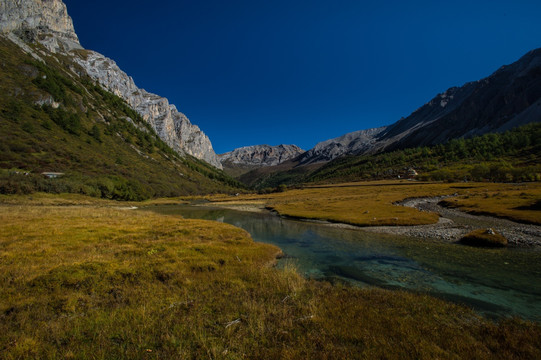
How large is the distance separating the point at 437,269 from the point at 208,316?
19.9m

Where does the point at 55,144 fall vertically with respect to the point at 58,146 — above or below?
above

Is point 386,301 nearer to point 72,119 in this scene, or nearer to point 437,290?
point 437,290

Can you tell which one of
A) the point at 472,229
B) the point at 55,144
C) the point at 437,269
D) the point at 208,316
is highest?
the point at 55,144

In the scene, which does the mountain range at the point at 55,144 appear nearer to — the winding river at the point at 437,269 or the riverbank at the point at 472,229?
the winding river at the point at 437,269

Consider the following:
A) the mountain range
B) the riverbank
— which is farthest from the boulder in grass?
the mountain range

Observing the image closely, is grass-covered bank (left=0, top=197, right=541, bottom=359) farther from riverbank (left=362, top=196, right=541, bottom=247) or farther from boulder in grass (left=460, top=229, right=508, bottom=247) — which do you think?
riverbank (left=362, top=196, right=541, bottom=247)

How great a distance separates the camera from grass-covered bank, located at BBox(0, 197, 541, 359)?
24.1 feet

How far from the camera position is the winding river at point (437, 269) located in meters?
13.7

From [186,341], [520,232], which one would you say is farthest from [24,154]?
[520,232]

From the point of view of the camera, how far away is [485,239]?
25625 mm

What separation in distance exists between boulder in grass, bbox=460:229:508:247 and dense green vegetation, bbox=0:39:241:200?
102053 millimetres

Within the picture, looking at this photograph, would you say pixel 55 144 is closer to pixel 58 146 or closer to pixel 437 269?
pixel 58 146

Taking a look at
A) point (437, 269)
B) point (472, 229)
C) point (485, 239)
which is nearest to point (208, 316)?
point (437, 269)

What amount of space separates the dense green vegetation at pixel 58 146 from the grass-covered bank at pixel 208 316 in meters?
76.5
